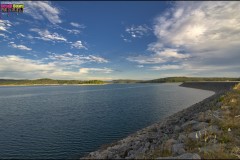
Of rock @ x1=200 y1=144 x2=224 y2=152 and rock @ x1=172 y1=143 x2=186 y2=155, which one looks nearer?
rock @ x1=200 y1=144 x2=224 y2=152

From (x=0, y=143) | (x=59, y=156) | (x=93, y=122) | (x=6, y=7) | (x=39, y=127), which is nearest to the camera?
(x=59, y=156)

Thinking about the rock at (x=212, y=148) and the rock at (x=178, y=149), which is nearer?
the rock at (x=212, y=148)

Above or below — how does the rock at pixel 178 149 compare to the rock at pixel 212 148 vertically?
below

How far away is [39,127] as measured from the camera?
3706 centimetres

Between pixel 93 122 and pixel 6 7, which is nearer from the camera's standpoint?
pixel 6 7

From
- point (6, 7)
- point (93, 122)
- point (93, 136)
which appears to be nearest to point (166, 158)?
point (93, 136)

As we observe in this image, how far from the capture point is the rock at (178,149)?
15932 millimetres

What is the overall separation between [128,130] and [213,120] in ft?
50.8

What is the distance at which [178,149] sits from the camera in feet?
53.9

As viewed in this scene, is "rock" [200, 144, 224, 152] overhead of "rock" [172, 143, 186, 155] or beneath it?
overhead

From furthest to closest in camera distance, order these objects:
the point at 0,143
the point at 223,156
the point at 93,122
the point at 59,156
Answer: the point at 93,122
the point at 0,143
the point at 59,156
the point at 223,156

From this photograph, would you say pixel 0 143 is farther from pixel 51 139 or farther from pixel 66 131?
pixel 66 131

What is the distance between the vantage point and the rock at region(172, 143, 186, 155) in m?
15.9

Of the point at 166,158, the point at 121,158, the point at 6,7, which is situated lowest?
the point at 121,158
